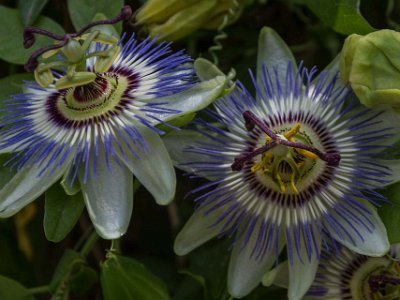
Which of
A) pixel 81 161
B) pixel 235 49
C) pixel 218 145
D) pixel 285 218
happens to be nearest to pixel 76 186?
pixel 81 161

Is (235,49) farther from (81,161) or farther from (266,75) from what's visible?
(81,161)

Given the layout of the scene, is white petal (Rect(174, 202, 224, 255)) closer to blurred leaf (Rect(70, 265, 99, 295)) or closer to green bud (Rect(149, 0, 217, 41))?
blurred leaf (Rect(70, 265, 99, 295))

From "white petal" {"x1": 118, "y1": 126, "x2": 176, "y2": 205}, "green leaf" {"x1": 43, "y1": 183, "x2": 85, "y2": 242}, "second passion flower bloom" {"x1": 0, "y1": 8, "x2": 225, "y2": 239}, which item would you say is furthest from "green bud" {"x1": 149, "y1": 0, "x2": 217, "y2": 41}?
"green leaf" {"x1": 43, "y1": 183, "x2": 85, "y2": 242}

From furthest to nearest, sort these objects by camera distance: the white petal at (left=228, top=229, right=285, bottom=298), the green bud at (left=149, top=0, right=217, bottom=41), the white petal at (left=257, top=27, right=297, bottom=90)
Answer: the green bud at (left=149, top=0, right=217, bottom=41), the white petal at (left=257, top=27, right=297, bottom=90), the white petal at (left=228, top=229, right=285, bottom=298)

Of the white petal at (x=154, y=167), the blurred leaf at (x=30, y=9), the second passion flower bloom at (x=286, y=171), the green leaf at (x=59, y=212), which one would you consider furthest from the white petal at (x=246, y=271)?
the blurred leaf at (x=30, y=9)

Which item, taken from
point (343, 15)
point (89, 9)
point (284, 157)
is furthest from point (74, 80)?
point (343, 15)
